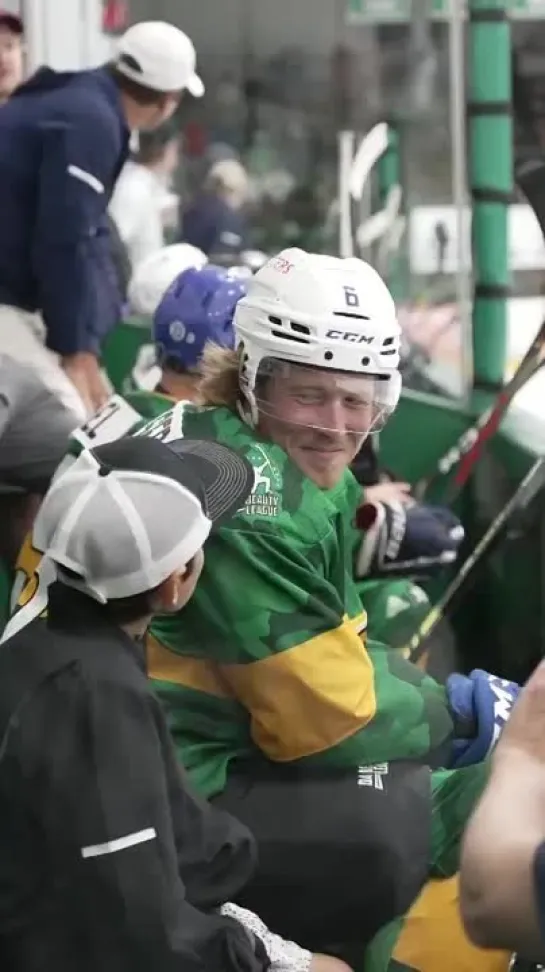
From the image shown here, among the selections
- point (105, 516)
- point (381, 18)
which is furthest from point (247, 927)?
point (381, 18)

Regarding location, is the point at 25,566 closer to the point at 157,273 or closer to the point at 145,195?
the point at 157,273

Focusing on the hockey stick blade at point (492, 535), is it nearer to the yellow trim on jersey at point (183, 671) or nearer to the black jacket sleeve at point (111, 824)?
the yellow trim on jersey at point (183, 671)

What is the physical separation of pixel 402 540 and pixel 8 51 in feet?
7.10

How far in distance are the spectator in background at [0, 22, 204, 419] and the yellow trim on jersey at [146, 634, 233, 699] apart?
1466 millimetres

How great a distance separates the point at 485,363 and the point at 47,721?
270 cm

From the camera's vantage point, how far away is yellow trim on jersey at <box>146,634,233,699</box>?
2.20 metres

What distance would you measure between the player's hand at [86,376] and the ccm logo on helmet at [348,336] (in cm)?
162

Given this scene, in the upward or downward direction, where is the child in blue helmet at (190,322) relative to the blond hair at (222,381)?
downward

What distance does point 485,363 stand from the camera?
13.9ft

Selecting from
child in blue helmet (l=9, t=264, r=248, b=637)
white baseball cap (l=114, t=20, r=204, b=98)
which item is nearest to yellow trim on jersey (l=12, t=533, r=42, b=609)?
child in blue helmet (l=9, t=264, r=248, b=637)

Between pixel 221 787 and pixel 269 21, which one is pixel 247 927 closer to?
pixel 221 787

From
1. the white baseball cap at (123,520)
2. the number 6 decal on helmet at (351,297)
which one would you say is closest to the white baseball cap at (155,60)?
the number 6 decal on helmet at (351,297)

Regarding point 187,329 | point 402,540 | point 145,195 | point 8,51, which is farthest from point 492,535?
point 145,195

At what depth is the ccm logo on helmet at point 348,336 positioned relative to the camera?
2275 mm
